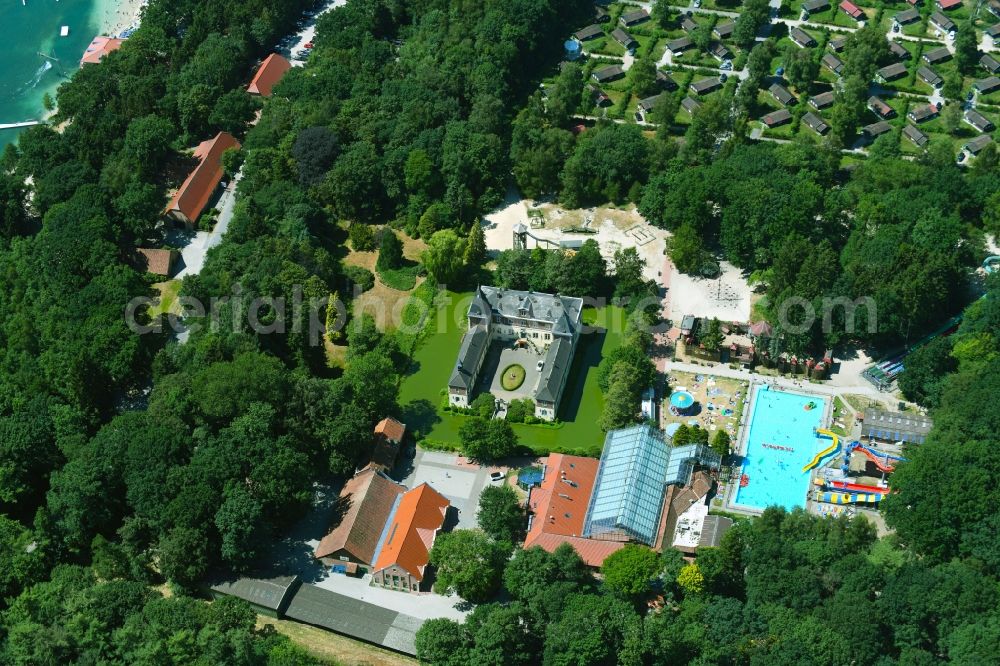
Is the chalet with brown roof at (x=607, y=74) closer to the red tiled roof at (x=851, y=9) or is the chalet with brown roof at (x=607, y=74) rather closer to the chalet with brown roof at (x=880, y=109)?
the chalet with brown roof at (x=880, y=109)

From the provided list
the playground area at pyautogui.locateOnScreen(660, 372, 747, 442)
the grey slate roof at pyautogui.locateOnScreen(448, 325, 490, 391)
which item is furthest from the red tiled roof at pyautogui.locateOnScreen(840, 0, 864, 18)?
the grey slate roof at pyautogui.locateOnScreen(448, 325, 490, 391)

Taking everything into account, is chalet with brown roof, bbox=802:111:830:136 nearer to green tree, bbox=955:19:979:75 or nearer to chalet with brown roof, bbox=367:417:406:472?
green tree, bbox=955:19:979:75

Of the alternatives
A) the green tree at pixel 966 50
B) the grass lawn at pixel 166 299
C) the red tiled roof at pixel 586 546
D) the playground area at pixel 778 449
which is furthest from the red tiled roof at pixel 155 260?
the green tree at pixel 966 50

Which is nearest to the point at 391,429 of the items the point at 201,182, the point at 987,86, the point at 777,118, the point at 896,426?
the point at 201,182

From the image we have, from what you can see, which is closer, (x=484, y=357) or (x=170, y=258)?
(x=484, y=357)

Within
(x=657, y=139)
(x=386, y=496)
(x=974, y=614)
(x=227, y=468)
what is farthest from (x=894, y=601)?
(x=657, y=139)

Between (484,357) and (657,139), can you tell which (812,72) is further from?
(484,357)

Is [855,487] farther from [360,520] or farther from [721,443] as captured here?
[360,520]
